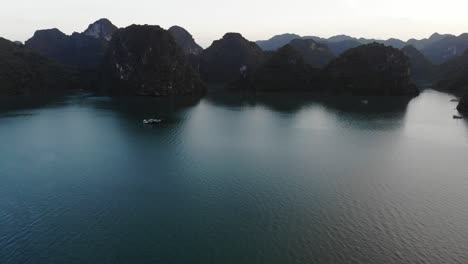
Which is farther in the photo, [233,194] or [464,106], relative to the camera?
[464,106]

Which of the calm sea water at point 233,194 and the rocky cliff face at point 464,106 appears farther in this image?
the rocky cliff face at point 464,106

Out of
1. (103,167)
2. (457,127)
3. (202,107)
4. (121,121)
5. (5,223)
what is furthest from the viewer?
(202,107)

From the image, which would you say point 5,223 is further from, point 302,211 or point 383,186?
point 383,186

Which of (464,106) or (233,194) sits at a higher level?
(464,106)

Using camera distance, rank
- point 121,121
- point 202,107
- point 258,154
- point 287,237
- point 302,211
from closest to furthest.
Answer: point 287,237, point 302,211, point 258,154, point 121,121, point 202,107

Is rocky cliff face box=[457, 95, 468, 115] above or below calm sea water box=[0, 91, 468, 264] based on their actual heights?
above

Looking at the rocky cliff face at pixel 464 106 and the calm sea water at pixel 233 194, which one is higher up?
the rocky cliff face at pixel 464 106

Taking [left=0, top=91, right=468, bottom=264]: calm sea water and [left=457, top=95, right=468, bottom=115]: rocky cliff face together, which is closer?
[left=0, top=91, right=468, bottom=264]: calm sea water

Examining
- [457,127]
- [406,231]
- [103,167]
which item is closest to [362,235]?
[406,231]
